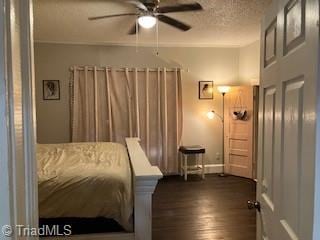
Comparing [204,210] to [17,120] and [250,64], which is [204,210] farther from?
[17,120]

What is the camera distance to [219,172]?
591 cm

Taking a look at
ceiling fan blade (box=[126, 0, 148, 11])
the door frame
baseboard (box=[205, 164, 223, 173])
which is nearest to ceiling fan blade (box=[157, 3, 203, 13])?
ceiling fan blade (box=[126, 0, 148, 11])

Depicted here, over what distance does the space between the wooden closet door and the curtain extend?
37.1 inches

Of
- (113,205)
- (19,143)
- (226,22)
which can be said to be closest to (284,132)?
(19,143)

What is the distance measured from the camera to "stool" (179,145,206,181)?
17.7 feet

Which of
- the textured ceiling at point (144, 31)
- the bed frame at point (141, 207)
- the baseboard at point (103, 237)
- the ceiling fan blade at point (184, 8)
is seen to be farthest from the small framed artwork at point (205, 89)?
the baseboard at point (103, 237)

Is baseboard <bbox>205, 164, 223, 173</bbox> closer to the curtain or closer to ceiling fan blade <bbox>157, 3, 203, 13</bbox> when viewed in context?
the curtain

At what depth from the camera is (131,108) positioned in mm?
5449

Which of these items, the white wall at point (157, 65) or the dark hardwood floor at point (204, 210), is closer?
the dark hardwood floor at point (204, 210)

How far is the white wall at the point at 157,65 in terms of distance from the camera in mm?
5281

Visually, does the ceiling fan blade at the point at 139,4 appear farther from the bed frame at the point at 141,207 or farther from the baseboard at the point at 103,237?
the baseboard at the point at 103,237

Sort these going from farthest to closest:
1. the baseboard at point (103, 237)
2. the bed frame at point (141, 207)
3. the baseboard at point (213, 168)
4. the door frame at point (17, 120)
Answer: the baseboard at point (213, 168)
the baseboard at point (103, 237)
the bed frame at point (141, 207)
the door frame at point (17, 120)

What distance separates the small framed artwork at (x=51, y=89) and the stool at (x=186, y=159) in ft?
8.08

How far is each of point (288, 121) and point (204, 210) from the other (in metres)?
3.03
